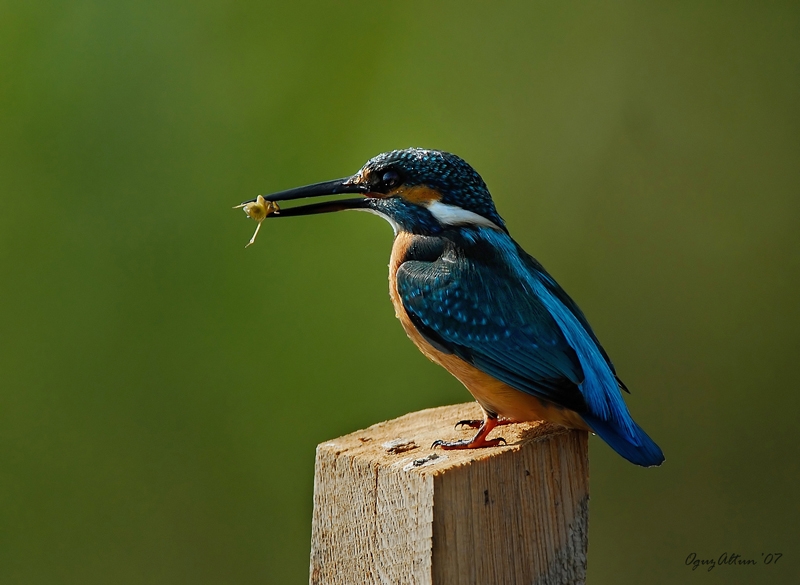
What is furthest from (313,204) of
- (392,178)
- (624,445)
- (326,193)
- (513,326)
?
(624,445)

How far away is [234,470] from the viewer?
4.88 m

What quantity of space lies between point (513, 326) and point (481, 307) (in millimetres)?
115

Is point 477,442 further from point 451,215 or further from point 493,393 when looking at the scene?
point 451,215

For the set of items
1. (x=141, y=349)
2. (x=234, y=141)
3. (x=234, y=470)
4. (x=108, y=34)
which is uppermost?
(x=108, y=34)

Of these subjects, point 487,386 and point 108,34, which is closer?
point 487,386

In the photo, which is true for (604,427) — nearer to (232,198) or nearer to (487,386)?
(487,386)

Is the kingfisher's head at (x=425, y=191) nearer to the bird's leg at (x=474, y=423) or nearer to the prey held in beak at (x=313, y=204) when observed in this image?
the prey held in beak at (x=313, y=204)

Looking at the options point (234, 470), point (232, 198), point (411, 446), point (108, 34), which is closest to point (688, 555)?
point (234, 470)

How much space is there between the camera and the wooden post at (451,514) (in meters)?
2.06

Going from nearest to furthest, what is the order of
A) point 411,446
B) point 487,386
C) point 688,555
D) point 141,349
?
point 411,446
point 487,386
point 688,555
point 141,349

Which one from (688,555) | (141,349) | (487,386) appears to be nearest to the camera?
(487,386)

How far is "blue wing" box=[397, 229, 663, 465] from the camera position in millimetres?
2580

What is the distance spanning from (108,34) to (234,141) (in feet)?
3.28

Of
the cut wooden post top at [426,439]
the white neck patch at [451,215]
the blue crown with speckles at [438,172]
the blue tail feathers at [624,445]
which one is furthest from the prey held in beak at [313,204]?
the blue tail feathers at [624,445]
